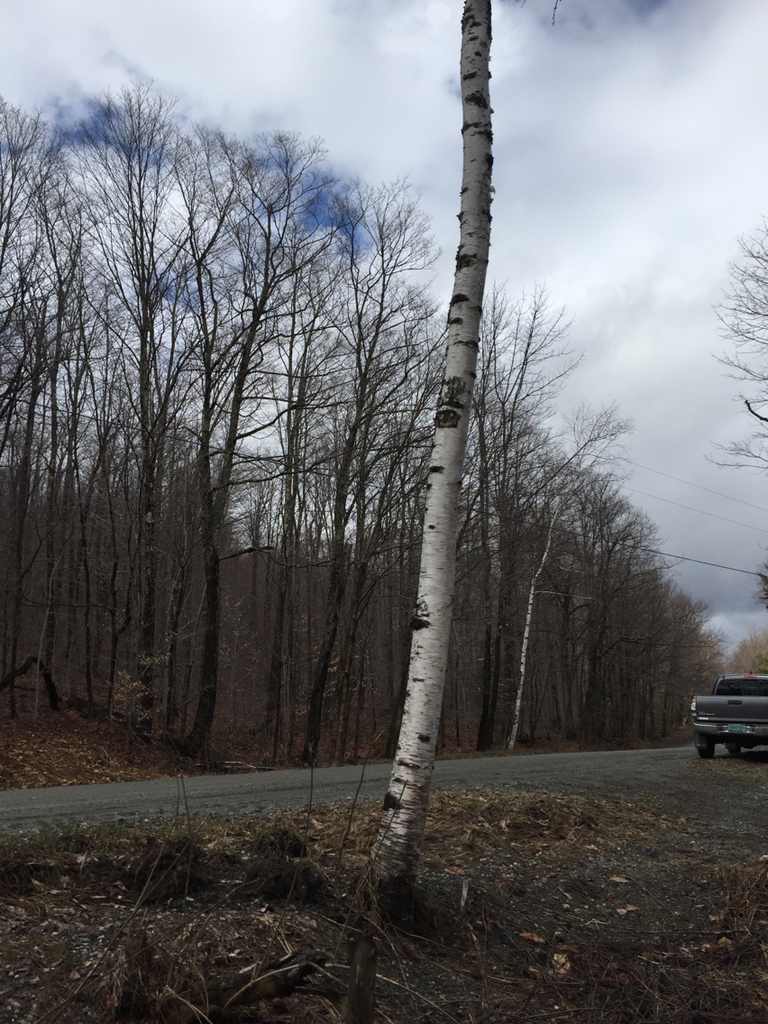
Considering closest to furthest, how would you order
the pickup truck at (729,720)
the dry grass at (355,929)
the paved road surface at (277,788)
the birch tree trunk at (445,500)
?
the dry grass at (355,929) → the birch tree trunk at (445,500) → the paved road surface at (277,788) → the pickup truck at (729,720)

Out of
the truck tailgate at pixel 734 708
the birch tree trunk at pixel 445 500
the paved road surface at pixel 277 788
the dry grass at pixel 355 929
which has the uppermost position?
the birch tree trunk at pixel 445 500

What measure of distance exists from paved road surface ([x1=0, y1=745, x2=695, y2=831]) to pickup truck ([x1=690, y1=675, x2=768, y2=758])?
1.09 m

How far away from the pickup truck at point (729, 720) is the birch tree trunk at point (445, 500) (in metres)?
12.5

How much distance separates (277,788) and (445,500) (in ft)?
20.2

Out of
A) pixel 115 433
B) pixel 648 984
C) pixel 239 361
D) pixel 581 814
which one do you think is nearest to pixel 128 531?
pixel 115 433

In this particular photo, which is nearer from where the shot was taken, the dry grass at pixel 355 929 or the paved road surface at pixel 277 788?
the dry grass at pixel 355 929

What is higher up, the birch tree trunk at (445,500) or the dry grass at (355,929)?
the birch tree trunk at (445,500)

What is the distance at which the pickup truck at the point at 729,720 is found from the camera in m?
14.9

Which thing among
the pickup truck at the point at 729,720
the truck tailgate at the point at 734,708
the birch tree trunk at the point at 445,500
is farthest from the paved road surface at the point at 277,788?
the birch tree trunk at the point at 445,500

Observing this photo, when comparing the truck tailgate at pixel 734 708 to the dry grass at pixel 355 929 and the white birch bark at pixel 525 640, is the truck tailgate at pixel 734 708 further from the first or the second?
the white birch bark at pixel 525 640

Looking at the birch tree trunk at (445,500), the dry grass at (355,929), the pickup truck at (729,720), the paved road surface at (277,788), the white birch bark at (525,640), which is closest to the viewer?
the dry grass at (355,929)

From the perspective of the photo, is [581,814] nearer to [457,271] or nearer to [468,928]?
[468,928]

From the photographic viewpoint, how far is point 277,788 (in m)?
9.61

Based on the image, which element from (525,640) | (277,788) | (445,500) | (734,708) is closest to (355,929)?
(445,500)
